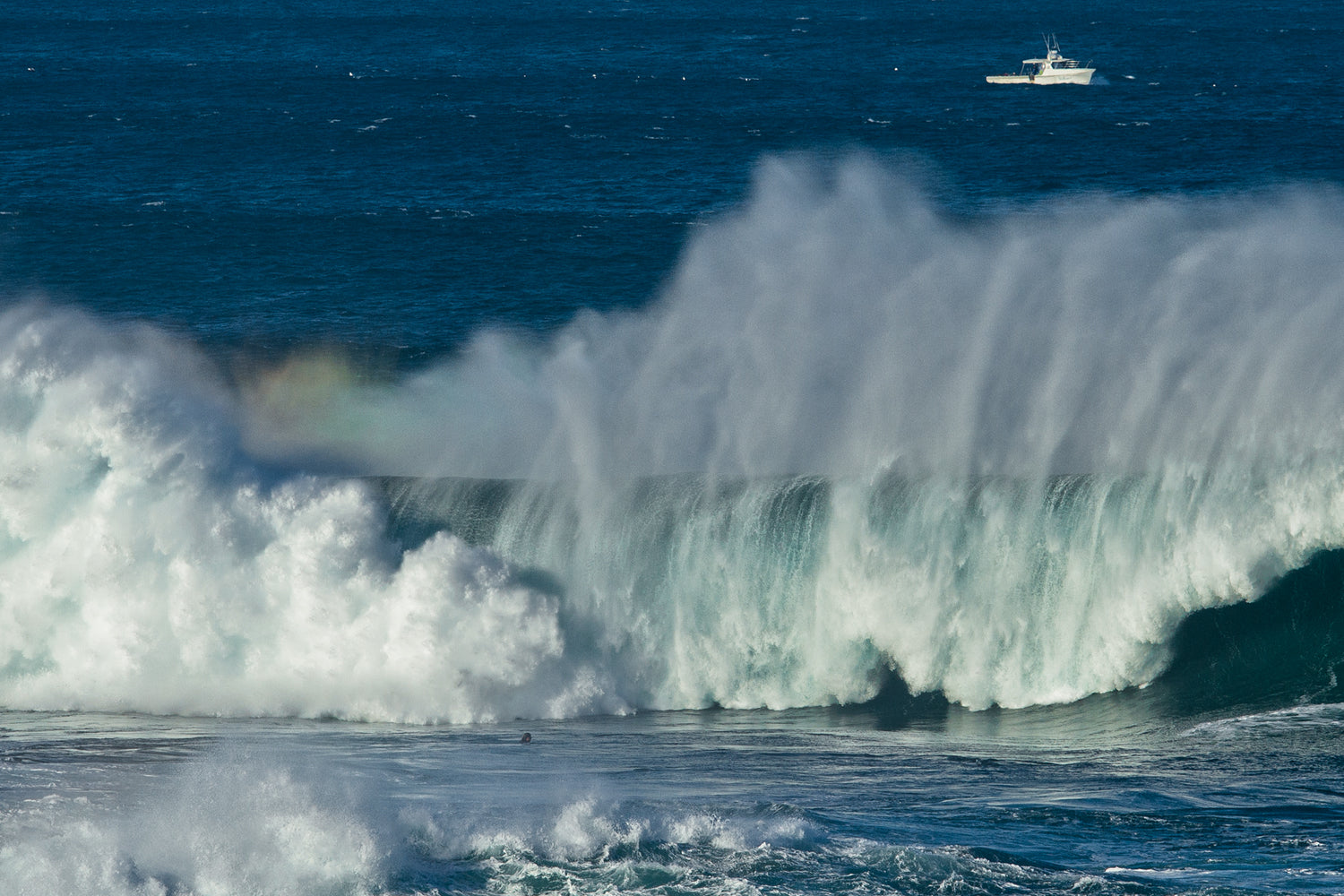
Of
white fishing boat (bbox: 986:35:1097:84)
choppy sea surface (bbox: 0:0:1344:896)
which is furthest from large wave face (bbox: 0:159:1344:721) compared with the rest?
white fishing boat (bbox: 986:35:1097:84)

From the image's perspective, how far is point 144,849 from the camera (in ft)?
53.8

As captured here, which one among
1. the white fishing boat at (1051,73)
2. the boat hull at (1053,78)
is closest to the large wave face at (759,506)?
the boat hull at (1053,78)

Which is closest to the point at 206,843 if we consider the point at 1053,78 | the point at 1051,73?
the point at 1053,78

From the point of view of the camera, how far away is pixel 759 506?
25359 mm

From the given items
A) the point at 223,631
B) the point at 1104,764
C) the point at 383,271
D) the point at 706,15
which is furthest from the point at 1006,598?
the point at 706,15

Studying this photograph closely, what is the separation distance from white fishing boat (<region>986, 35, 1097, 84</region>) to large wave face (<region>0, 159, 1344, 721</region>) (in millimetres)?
71034

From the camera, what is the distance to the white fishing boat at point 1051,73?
96562 millimetres

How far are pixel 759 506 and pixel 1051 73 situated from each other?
7886 centimetres

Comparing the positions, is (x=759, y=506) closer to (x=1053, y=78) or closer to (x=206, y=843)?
(x=206, y=843)

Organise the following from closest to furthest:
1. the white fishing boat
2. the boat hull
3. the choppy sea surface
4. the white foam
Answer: the white foam
the choppy sea surface
the boat hull
the white fishing boat

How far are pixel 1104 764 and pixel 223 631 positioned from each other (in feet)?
45.5

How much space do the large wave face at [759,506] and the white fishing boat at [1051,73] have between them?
7103cm

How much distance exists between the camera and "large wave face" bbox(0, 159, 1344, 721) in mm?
23406

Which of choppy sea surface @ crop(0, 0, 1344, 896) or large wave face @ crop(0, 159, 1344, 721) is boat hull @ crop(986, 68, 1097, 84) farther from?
large wave face @ crop(0, 159, 1344, 721)
